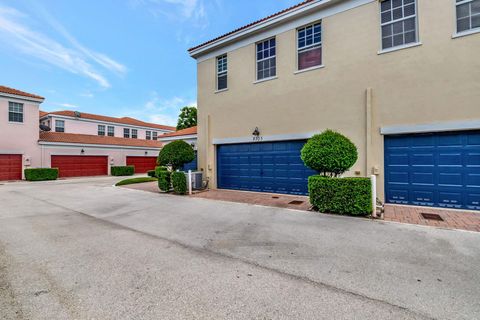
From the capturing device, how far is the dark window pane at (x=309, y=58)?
9430mm

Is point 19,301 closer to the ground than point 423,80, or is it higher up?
closer to the ground

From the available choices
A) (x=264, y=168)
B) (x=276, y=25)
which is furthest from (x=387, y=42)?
(x=264, y=168)

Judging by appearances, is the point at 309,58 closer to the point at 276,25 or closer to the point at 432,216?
the point at 276,25

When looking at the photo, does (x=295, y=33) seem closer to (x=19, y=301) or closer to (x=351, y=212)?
(x=351, y=212)

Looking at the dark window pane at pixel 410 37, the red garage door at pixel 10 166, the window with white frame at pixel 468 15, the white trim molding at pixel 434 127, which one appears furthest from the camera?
the red garage door at pixel 10 166

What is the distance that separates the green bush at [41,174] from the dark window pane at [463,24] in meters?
27.5

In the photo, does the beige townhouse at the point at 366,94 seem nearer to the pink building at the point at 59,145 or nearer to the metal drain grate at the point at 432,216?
the metal drain grate at the point at 432,216

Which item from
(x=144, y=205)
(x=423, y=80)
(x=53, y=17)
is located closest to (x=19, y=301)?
(x=144, y=205)

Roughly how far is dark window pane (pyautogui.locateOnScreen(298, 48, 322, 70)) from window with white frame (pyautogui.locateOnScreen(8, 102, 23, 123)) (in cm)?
2408

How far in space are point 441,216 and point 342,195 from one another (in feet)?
9.33

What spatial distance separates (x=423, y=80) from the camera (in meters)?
7.39

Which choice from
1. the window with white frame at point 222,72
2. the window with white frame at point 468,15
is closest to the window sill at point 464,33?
the window with white frame at point 468,15

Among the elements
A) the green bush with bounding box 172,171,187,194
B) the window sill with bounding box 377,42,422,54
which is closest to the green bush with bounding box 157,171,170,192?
the green bush with bounding box 172,171,187,194

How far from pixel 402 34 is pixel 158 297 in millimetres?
10692
